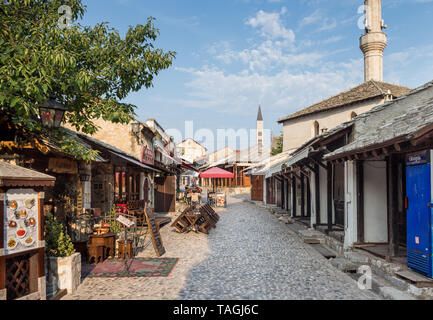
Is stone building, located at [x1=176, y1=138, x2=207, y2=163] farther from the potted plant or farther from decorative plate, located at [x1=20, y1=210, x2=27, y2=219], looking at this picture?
decorative plate, located at [x1=20, y1=210, x2=27, y2=219]

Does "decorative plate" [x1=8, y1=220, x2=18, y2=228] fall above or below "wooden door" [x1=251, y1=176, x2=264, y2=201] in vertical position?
above

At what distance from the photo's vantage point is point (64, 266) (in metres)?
5.80

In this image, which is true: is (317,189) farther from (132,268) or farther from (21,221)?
(21,221)

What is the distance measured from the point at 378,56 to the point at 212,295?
2756 centimetres

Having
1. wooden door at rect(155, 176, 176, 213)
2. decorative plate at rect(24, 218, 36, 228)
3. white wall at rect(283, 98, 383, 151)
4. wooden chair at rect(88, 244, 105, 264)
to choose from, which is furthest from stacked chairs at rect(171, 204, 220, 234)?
white wall at rect(283, 98, 383, 151)

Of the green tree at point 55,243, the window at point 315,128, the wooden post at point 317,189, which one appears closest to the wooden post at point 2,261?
the green tree at point 55,243

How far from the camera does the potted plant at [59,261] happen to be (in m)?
5.77

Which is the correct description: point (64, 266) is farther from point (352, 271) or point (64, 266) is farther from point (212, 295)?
point (352, 271)

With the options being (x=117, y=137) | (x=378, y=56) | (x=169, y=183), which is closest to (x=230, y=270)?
(x=117, y=137)

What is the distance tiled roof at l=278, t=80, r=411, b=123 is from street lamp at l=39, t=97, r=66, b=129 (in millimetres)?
18964

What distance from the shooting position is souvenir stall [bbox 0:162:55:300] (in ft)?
14.8

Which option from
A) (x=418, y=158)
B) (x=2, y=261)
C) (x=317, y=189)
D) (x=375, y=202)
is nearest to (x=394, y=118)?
(x=375, y=202)

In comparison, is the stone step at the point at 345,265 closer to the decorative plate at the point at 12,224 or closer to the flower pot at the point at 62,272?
the flower pot at the point at 62,272

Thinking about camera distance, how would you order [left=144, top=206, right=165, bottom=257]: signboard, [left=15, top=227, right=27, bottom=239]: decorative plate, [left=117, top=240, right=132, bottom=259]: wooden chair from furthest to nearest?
1. [left=144, top=206, right=165, bottom=257]: signboard
2. [left=117, top=240, right=132, bottom=259]: wooden chair
3. [left=15, top=227, right=27, bottom=239]: decorative plate
